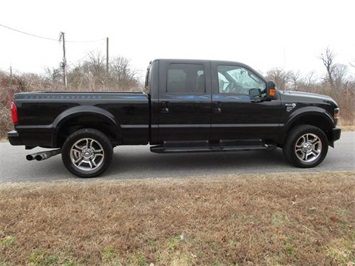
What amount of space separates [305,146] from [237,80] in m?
1.81

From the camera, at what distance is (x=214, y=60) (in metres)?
5.33

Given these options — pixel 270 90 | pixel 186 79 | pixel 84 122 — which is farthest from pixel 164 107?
pixel 270 90

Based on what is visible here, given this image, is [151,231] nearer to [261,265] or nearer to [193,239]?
[193,239]

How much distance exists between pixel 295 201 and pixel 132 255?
2159 millimetres

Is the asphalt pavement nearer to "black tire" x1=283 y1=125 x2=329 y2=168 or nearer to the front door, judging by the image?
"black tire" x1=283 y1=125 x2=329 y2=168

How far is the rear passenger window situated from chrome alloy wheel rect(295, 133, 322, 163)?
2.12 meters

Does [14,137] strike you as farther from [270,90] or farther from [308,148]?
[308,148]

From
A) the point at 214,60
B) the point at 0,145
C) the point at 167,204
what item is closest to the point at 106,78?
the point at 0,145

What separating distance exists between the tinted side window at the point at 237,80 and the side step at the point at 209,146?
95cm

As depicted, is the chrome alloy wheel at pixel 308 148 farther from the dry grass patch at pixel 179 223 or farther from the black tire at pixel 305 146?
the dry grass patch at pixel 179 223

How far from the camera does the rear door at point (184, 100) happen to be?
16.6ft

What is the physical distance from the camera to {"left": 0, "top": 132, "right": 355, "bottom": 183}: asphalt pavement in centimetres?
507


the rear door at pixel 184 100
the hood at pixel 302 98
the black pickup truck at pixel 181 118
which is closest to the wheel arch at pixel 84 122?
the black pickup truck at pixel 181 118

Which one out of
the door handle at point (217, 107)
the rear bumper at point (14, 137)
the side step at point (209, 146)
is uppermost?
the door handle at point (217, 107)
